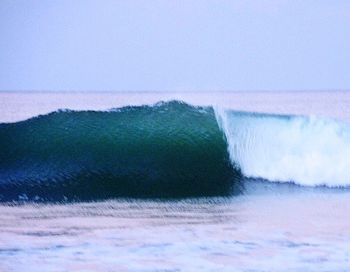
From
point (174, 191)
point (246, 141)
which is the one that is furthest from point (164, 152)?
point (174, 191)

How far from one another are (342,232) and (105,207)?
2.52m

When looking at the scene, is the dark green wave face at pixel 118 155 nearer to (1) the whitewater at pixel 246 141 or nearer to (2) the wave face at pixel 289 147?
(1) the whitewater at pixel 246 141

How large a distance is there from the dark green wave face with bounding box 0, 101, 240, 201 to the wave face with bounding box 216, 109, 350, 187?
269mm

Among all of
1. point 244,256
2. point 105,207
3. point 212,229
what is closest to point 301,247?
point 244,256

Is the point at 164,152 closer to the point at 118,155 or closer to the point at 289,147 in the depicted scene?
the point at 118,155

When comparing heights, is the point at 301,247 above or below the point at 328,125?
below

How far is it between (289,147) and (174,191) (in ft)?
7.94

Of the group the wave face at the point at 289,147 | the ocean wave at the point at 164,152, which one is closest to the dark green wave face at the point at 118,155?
Result: the ocean wave at the point at 164,152

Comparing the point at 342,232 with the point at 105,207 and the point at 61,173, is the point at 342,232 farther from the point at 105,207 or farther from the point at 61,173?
the point at 61,173

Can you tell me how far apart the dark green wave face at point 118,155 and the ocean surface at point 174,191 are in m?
0.02

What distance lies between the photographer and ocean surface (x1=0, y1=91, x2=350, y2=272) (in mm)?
5207

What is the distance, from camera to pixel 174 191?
864 cm

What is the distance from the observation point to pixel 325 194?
8.36m

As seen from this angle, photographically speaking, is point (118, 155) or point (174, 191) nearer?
point (174, 191)
